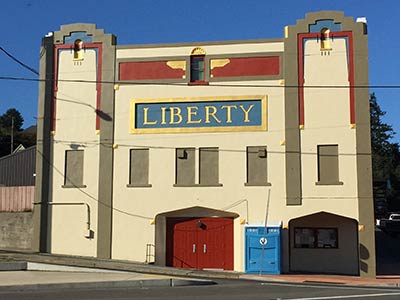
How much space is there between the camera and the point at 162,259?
2520 cm

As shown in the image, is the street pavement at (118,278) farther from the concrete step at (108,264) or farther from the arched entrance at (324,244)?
the arched entrance at (324,244)

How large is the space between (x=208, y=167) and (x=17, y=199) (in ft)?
32.1

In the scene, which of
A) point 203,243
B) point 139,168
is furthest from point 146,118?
point 203,243

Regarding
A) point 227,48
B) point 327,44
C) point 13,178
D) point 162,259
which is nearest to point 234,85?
point 227,48

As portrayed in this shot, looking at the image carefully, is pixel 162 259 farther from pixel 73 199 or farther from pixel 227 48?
pixel 227 48

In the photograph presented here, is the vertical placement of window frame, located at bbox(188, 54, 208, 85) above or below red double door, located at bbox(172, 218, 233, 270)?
above

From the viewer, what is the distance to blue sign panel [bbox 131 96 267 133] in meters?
24.8

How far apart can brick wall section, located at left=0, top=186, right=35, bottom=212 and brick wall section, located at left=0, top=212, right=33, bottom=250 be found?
63 centimetres

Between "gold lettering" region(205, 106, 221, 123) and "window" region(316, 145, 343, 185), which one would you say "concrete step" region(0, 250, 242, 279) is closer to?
"window" region(316, 145, 343, 185)

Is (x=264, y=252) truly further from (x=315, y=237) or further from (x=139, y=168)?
(x=139, y=168)

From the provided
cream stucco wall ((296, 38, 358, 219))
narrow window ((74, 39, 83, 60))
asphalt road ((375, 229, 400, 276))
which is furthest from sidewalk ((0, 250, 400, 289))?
narrow window ((74, 39, 83, 60))

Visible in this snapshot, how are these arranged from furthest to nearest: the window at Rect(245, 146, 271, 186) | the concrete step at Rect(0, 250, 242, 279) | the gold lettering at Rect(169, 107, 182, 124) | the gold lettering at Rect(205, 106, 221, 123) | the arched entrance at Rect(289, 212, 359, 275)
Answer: the gold lettering at Rect(169, 107, 182, 124), the gold lettering at Rect(205, 106, 221, 123), the window at Rect(245, 146, 271, 186), the arched entrance at Rect(289, 212, 359, 275), the concrete step at Rect(0, 250, 242, 279)

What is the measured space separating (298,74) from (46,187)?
12494 mm

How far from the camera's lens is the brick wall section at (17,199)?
27.2 m
